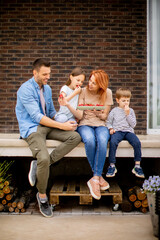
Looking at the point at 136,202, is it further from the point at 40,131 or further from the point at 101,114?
the point at 40,131

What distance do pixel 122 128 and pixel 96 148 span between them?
19.1 inches

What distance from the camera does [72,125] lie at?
11.6ft

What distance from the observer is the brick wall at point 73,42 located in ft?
16.2

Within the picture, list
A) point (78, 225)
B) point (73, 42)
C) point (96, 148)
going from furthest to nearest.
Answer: point (73, 42) → point (96, 148) → point (78, 225)

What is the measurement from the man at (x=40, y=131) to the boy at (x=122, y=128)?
46 cm

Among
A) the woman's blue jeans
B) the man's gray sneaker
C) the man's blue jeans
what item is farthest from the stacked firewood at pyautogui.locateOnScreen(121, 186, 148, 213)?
the man's gray sneaker

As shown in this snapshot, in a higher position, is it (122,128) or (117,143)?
(122,128)

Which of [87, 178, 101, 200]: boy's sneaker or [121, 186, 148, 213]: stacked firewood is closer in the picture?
[87, 178, 101, 200]: boy's sneaker

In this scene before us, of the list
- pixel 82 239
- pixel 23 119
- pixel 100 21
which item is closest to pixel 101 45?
pixel 100 21

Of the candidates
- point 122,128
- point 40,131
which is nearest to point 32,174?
point 40,131

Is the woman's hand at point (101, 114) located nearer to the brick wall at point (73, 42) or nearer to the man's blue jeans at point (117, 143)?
the man's blue jeans at point (117, 143)

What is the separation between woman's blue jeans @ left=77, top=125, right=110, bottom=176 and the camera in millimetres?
3373

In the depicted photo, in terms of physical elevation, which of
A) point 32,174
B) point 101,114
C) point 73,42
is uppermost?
point 73,42

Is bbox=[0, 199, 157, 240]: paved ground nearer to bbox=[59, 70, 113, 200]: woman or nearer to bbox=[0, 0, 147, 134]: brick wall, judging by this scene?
bbox=[59, 70, 113, 200]: woman
